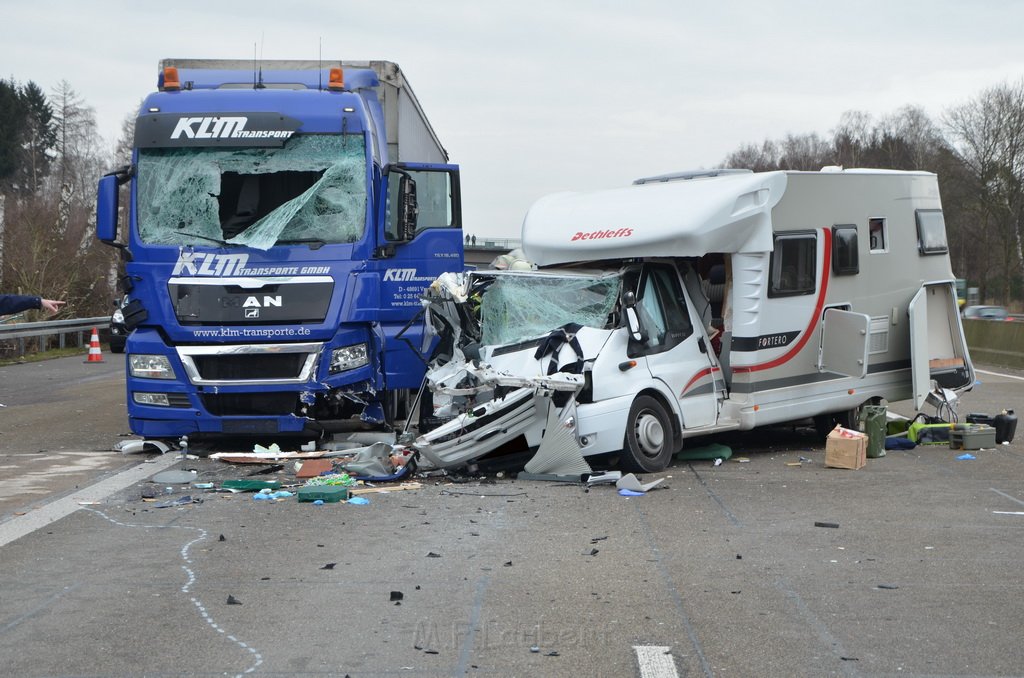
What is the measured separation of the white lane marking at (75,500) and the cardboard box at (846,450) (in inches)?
249

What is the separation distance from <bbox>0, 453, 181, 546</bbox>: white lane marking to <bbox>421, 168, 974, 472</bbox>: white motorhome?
266 cm

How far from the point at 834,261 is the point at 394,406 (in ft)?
16.3

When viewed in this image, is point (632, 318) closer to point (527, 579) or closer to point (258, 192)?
point (258, 192)

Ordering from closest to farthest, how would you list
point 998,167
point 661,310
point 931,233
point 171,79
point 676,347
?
1. point 676,347
2. point 661,310
3. point 171,79
4. point 931,233
5. point 998,167

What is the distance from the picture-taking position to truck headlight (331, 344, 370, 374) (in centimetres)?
1238

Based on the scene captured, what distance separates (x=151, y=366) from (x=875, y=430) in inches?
285

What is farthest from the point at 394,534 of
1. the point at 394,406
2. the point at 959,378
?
the point at 959,378

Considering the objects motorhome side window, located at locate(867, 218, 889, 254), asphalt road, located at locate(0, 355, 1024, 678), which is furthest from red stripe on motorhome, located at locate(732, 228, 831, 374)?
asphalt road, located at locate(0, 355, 1024, 678)

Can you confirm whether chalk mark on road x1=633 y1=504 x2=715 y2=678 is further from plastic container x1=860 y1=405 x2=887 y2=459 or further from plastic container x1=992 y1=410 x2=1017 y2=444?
plastic container x1=992 y1=410 x2=1017 y2=444

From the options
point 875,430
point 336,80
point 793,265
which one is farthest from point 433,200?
point 875,430

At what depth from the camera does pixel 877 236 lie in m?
13.9

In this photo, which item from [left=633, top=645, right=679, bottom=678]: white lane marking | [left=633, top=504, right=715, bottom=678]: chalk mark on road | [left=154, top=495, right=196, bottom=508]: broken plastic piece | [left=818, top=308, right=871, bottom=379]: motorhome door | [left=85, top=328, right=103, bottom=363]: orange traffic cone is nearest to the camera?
[left=633, top=645, right=679, bottom=678]: white lane marking

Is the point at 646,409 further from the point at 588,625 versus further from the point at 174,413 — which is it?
the point at 588,625

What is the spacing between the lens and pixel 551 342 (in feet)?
36.7
